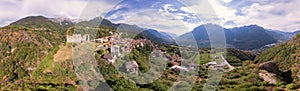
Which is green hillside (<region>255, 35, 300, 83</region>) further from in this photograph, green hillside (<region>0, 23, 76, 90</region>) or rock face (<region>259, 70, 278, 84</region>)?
green hillside (<region>0, 23, 76, 90</region>)

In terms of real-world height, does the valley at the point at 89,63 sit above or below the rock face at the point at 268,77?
above

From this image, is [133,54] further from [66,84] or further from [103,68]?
[66,84]

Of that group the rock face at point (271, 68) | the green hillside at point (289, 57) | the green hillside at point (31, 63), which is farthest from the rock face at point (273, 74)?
the green hillside at point (31, 63)

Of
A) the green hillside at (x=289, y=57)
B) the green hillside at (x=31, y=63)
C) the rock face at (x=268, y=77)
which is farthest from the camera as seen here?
the green hillside at (x=289, y=57)

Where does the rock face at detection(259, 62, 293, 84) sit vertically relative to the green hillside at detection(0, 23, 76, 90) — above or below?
below

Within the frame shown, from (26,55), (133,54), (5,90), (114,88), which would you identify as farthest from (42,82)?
(114,88)

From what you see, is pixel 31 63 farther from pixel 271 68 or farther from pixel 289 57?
pixel 289 57

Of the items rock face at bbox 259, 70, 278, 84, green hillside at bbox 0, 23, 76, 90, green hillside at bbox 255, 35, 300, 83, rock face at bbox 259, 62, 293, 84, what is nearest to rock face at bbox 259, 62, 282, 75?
rock face at bbox 259, 62, 293, 84

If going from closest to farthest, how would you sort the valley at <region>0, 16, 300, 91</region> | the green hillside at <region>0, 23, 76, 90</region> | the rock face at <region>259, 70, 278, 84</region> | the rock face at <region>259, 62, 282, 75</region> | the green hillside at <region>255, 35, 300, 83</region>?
the valley at <region>0, 16, 300, 91</region> < the green hillside at <region>0, 23, 76, 90</region> < the rock face at <region>259, 70, 278, 84</region> < the rock face at <region>259, 62, 282, 75</region> < the green hillside at <region>255, 35, 300, 83</region>

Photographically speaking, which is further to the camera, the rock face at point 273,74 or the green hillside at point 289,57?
the green hillside at point 289,57

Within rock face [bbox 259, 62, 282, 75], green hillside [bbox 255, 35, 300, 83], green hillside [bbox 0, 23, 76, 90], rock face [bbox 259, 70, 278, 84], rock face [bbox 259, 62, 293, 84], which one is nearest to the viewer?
green hillside [bbox 0, 23, 76, 90]

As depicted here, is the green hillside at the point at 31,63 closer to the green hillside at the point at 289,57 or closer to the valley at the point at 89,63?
the valley at the point at 89,63
